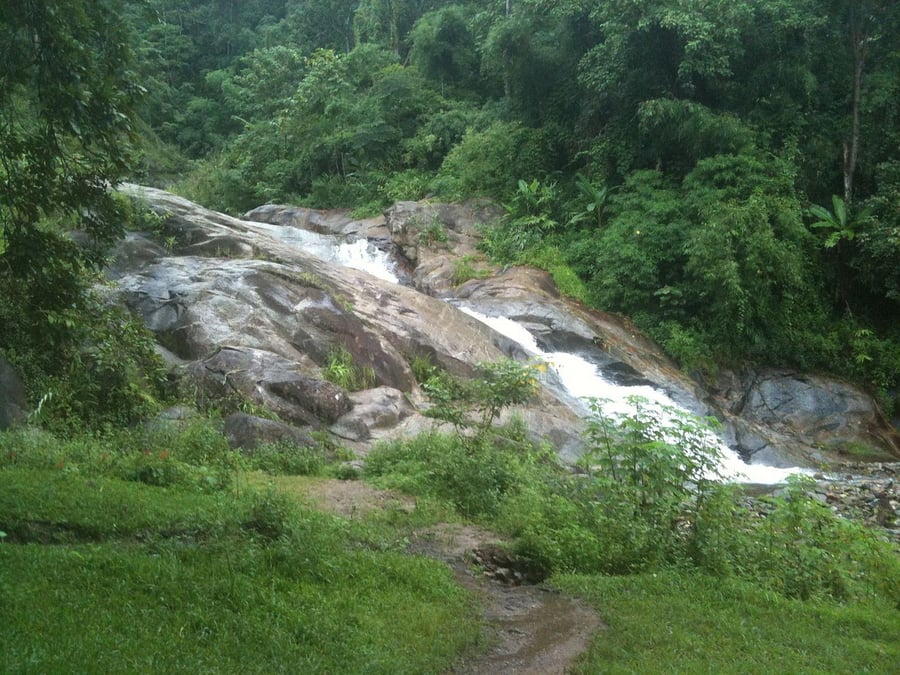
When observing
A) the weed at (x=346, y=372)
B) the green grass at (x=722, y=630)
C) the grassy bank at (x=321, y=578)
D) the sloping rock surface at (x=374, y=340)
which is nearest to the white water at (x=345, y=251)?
the sloping rock surface at (x=374, y=340)

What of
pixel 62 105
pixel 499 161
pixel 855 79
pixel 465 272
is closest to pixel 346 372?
pixel 62 105

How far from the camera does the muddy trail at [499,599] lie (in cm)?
612

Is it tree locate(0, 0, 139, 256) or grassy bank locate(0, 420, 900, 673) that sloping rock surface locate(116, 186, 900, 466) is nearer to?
grassy bank locate(0, 420, 900, 673)

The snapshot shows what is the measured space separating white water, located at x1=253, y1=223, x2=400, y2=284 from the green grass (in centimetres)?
1910

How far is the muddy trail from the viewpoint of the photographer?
6.12m

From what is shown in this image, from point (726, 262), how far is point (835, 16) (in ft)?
31.5

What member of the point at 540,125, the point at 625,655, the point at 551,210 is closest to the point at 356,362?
the point at 625,655

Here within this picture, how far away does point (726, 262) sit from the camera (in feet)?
67.2

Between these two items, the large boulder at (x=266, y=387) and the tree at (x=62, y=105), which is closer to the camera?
the tree at (x=62, y=105)

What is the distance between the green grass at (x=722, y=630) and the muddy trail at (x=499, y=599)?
0.22 metres

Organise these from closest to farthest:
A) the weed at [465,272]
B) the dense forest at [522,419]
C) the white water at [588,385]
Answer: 1. the dense forest at [522,419]
2. the white water at [588,385]
3. the weed at [465,272]

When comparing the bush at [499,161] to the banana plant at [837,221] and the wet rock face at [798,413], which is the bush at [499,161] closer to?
the banana plant at [837,221]

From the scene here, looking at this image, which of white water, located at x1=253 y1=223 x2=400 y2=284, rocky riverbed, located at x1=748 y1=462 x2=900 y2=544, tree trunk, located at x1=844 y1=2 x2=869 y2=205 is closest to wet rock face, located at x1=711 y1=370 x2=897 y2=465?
rocky riverbed, located at x1=748 y1=462 x2=900 y2=544

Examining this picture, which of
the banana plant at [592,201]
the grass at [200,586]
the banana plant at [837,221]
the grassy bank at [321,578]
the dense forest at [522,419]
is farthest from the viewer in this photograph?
the banana plant at [592,201]
